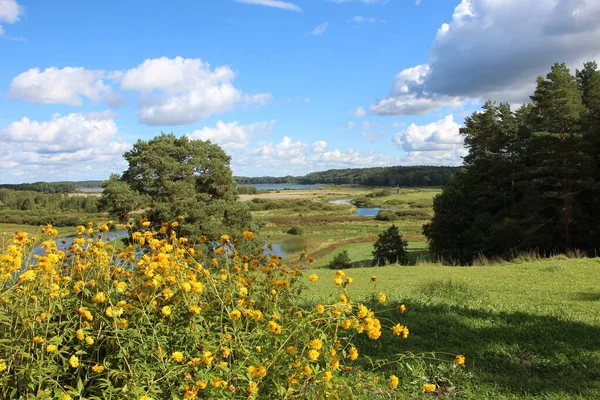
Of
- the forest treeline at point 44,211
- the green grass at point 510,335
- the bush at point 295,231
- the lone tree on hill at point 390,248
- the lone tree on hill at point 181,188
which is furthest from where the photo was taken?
the bush at point 295,231

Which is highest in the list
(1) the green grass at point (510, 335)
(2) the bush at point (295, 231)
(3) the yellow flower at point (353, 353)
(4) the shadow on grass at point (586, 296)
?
(3) the yellow flower at point (353, 353)

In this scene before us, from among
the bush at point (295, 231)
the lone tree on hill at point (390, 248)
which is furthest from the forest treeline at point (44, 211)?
the bush at point (295, 231)

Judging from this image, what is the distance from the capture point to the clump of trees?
1952 cm

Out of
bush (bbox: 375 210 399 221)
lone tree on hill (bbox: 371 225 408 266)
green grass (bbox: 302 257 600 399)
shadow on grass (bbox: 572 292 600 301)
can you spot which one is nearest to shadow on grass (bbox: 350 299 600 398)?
green grass (bbox: 302 257 600 399)

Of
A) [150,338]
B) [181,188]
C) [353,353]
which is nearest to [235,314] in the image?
[150,338]

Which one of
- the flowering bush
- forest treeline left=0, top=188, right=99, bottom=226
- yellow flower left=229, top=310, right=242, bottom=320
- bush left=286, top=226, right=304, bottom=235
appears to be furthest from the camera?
bush left=286, top=226, right=304, bottom=235

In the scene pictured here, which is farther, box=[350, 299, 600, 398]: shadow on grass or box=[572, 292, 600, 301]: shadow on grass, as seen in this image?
box=[572, 292, 600, 301]: shadow on grass

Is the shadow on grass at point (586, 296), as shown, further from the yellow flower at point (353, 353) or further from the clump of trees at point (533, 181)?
the clump of trees at point (533, 181)

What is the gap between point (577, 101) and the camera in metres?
20.4

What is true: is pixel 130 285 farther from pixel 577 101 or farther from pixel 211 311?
pixel 577 101

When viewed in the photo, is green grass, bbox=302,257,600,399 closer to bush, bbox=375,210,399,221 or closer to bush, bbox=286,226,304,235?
bush, bbox=286,226,304,235

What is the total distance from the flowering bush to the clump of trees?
18463 mm

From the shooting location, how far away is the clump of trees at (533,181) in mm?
19516

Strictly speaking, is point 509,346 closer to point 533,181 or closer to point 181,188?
point 533,181
